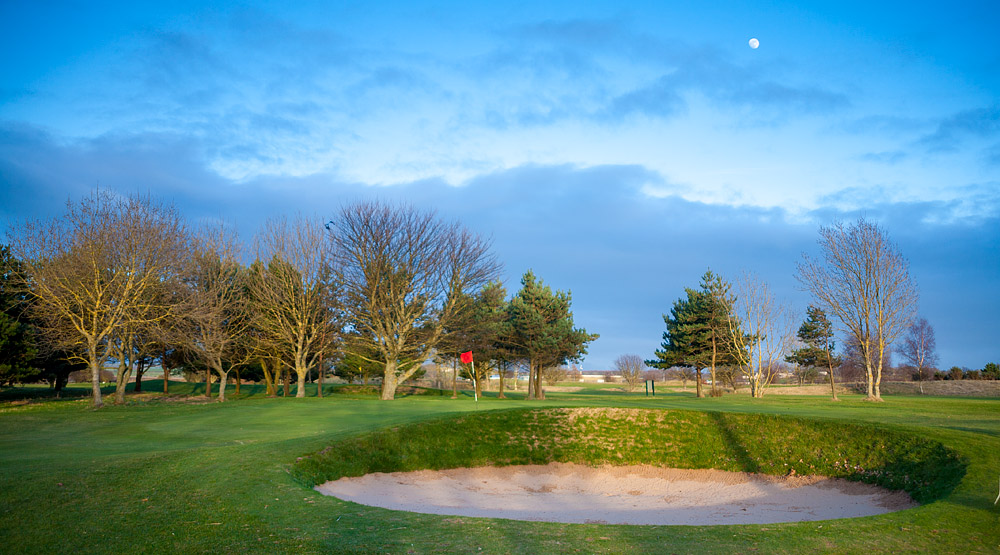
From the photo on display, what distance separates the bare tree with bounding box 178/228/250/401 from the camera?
34.1 meters

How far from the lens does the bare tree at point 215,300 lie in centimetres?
3412

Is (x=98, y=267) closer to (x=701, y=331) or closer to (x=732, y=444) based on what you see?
(x=732, y=444)

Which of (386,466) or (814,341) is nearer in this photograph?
(386,466)

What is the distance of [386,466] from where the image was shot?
15.7 meters

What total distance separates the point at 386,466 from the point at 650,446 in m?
8.65

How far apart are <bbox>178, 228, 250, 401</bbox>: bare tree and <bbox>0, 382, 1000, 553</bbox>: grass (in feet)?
40.8

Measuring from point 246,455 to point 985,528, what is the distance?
44.3 ft

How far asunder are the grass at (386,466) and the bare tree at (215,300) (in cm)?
1242

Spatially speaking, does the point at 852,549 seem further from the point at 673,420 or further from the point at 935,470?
the point at 673,420

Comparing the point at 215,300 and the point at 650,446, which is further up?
the point at 215,300

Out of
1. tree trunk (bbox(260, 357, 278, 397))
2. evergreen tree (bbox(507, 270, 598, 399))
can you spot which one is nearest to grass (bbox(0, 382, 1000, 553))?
tree trunk (bbox(260, 357, 278, 397))

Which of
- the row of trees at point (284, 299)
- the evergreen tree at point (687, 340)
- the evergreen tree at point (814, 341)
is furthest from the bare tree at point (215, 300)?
the evergreen tree at point (814, 341)

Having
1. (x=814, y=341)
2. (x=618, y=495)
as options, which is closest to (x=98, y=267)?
(x=618, y=495)

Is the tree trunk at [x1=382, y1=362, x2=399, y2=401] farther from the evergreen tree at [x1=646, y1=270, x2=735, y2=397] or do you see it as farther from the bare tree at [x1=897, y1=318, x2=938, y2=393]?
the bare tree at [x1=897, y1=318, x2=938, y2=393]
